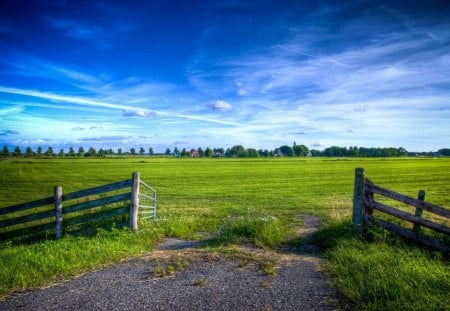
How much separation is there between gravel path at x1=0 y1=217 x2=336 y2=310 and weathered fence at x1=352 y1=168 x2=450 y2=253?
2.36 metres

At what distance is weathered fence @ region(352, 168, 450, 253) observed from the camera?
7.38 meters

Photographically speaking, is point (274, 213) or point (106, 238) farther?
point (274, 213)

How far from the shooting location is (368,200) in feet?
29.1

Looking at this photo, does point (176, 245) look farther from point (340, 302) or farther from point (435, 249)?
point (435, 249)

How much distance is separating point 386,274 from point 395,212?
277cm

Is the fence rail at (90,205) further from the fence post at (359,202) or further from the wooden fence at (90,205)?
the fence post at (359,202)

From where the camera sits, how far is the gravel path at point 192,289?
5188 millimetres

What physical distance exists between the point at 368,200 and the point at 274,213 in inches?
253

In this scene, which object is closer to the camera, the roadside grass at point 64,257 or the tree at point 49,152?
the roadside grass at point 64,257

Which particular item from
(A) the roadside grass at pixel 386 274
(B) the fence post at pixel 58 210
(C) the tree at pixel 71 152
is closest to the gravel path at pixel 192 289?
(A) the roadside grass at pixel 386 274

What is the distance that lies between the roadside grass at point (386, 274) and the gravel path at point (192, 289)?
42 centimetres

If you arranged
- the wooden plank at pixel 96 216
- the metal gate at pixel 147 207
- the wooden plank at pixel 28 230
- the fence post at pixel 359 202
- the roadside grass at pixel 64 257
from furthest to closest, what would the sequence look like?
the metal gate at pixel 147 207
the wooden plank at pixel 28 230
the wooden plank at pixel 96 216
the fence post at pixel 359 202
the roadside grass at pixel 64 257

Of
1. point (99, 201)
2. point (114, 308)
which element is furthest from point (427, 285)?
point (99, 201)

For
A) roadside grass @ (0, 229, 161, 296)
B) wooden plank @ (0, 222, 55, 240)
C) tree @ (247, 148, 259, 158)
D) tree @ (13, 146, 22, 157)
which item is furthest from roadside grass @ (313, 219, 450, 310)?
tree @ (13, 146, 22, 157)
